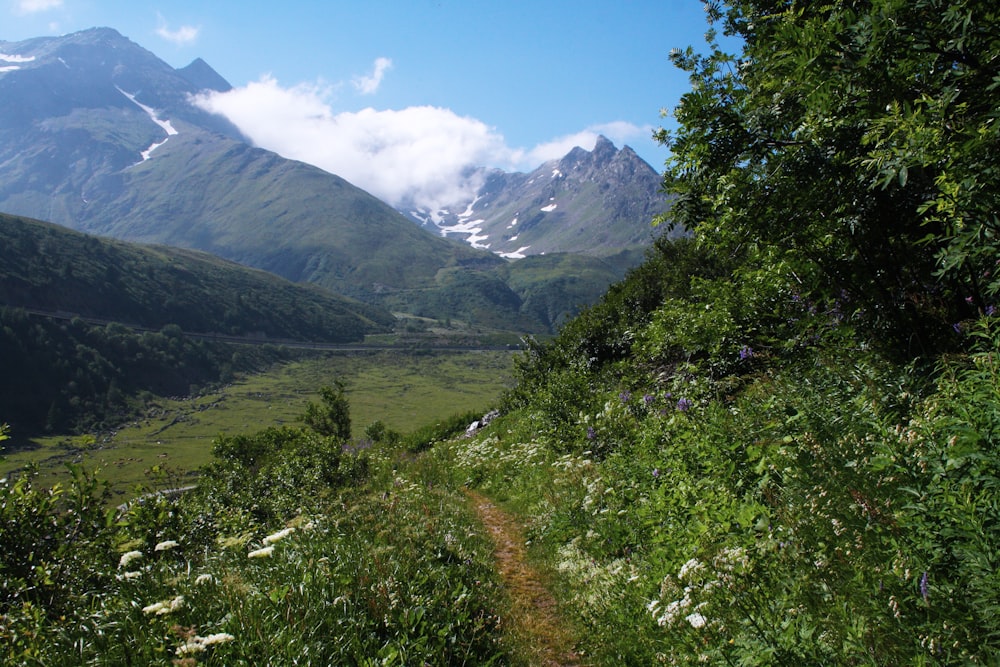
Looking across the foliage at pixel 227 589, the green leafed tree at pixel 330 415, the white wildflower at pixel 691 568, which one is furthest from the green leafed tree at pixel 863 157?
the green leafed tree at pixel 330 415

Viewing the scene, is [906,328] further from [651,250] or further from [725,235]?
[651,250]

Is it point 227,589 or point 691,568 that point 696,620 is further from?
point 227,589

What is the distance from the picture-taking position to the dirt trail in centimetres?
539

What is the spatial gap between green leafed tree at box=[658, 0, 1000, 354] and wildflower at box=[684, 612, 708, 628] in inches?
124

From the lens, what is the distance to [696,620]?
163 inches

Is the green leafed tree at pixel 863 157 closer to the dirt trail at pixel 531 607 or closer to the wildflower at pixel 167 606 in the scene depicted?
the dirt trail at pixel 531 607

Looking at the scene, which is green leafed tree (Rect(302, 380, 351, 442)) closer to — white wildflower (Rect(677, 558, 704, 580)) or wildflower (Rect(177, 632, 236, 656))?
wildflower (Rect(177, 632, 236, 656))

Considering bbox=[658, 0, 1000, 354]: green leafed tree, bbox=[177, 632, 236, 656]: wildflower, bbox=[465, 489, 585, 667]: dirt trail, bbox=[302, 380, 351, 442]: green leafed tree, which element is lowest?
bbox=[302, 380, 351, 442]: green leafed tree

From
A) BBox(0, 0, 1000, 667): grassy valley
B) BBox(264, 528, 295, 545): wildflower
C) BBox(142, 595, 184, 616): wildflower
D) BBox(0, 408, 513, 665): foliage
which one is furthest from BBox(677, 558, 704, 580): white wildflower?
BBox(142, 595, 184, 616): wildflower

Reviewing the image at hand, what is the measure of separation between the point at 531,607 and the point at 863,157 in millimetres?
5985

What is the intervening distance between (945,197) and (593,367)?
17.0 m

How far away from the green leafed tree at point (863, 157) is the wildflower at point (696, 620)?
3.14 metres

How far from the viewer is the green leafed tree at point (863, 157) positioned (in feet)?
13.2

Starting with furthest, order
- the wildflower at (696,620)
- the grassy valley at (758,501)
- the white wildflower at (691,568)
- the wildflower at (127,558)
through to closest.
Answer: the wildflower at (127,558)
the white wildflower at (691,568)
the wildflower at (696,620)
the grassy valley at (758,501)
